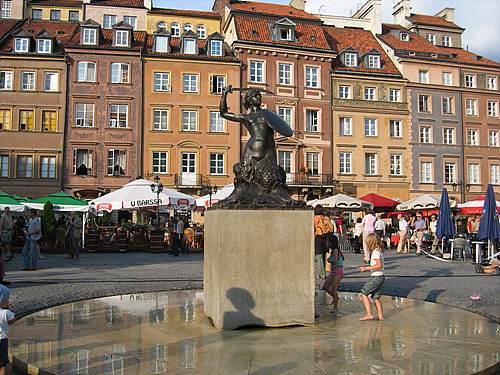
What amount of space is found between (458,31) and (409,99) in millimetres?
12209

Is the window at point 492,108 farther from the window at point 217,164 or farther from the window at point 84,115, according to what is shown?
the window at point 84,115

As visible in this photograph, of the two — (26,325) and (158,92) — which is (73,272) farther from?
(158,92)

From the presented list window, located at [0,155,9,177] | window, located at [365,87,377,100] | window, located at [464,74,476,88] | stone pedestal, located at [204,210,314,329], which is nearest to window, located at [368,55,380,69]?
window, located at [365,87,377,100]

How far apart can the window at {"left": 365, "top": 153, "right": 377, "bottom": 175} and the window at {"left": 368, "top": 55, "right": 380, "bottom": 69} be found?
695 cm

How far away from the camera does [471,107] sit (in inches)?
1715

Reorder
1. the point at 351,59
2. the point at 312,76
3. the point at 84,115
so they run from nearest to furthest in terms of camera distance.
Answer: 1. the point at 84,115
2. the point at 312,76
3. the point at 351,59

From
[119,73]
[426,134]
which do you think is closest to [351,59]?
[426,134]

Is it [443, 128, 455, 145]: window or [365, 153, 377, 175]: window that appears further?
[443, 128, 455, 145]: window

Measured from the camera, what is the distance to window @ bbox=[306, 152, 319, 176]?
39.1 meters

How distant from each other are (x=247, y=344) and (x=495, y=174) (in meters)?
42.6

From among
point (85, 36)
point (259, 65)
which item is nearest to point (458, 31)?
point (259, 65)

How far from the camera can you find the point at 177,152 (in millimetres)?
36906

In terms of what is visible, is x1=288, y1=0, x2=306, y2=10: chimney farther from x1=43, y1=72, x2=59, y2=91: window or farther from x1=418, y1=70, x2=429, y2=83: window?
x1=43, y1=72, x2=59, y2=91: window

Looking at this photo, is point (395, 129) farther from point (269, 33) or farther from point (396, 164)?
point (269, 33)
